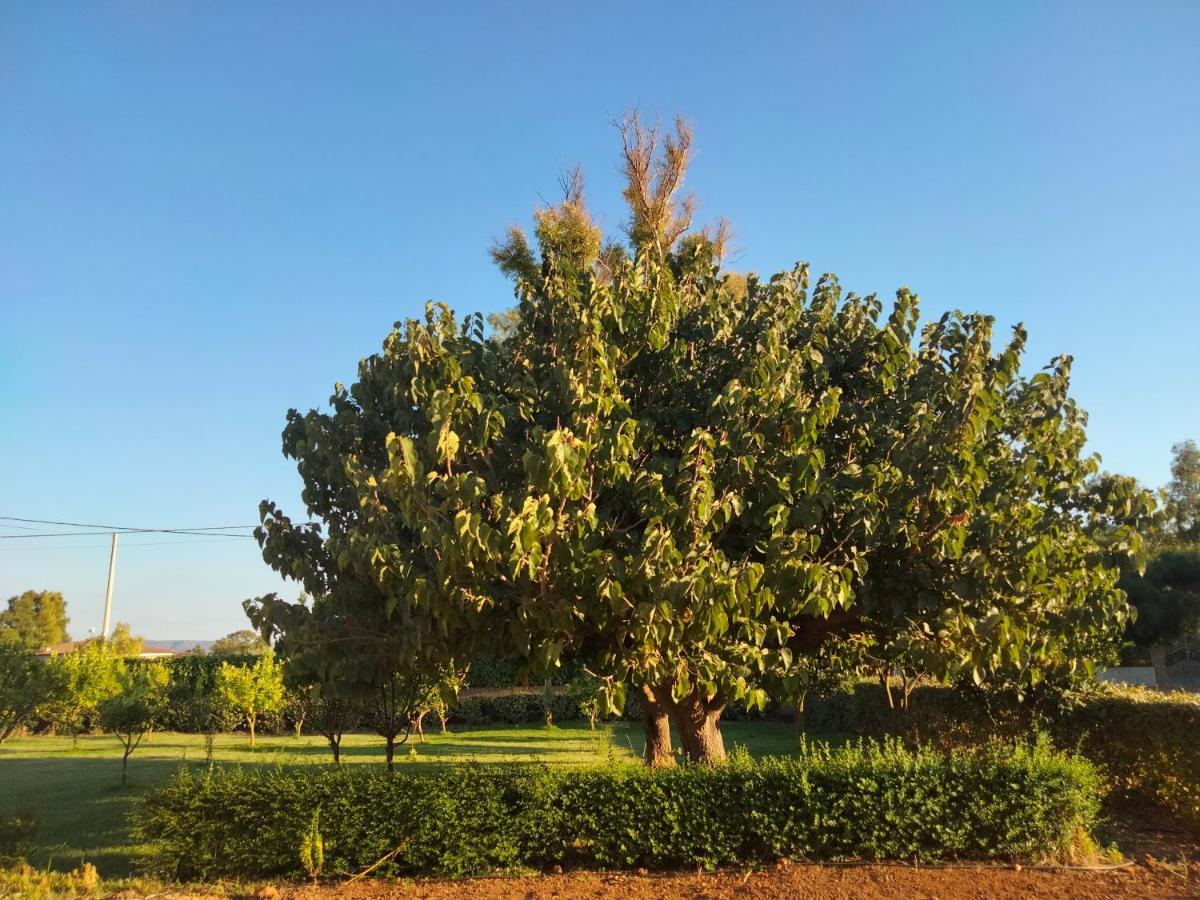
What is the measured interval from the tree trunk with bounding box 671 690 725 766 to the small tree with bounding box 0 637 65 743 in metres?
8.13

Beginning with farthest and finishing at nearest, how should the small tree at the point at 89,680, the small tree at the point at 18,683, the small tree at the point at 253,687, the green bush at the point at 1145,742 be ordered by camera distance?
the small tree at the point at 253,687
the small tree at the point at 89,680
the small tree at the point at 18,683
the green bush at the point at 1145,742

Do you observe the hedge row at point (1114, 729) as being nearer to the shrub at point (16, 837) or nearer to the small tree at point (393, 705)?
the small tree at point (393, 705)

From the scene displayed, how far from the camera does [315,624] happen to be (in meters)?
7.50

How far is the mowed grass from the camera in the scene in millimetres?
10367

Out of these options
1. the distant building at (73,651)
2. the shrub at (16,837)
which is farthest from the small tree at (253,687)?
the shrub at (16,837)

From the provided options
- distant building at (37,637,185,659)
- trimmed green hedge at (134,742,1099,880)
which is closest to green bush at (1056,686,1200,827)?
trimmed green hedge at (134,742,1099,880)

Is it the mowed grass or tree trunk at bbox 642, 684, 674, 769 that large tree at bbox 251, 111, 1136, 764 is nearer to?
tree trunk at bbox 642, 684, 674, 769

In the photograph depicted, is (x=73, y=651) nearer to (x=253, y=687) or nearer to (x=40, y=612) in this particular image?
(x=253, y=687)

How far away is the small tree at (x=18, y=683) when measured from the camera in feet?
32.1

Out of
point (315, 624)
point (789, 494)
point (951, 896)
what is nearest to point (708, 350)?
point (789, 494)

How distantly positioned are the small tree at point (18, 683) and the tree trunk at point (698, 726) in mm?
8128

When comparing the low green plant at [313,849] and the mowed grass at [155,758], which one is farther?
the mowed grass at [155,758]

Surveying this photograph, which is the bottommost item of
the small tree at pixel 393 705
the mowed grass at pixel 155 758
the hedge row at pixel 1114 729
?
the mowed grass at pixel 155 758

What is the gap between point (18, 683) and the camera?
9953mm
